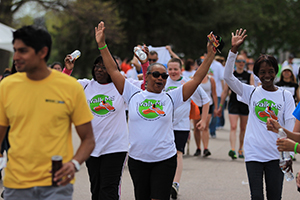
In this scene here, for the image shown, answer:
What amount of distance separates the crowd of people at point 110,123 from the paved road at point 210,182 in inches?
86.4

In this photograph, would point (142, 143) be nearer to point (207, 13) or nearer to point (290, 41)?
point (207, 13)

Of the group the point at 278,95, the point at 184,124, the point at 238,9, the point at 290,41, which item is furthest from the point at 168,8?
the point at 278,95

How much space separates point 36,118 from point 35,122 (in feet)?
0.09

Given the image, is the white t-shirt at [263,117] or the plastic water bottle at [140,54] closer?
the white t-shirt at [263,117]

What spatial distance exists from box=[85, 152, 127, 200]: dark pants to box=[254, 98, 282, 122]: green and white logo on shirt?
1.57 metres

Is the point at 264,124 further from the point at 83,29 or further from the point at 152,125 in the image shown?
the point at 83,29

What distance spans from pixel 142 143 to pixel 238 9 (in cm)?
3757

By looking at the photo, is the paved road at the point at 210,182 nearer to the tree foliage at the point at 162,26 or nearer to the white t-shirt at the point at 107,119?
the white t-shirt at the point at 107,119

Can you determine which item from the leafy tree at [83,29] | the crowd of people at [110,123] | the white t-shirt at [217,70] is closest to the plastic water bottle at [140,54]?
the crowd of people at [110,123]

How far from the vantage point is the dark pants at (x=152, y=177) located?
520 cm

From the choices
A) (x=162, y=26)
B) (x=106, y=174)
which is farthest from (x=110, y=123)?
(x=162, y=26)

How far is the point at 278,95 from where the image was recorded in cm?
559

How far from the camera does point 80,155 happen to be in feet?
11.7

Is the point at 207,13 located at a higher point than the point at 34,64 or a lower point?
higher
